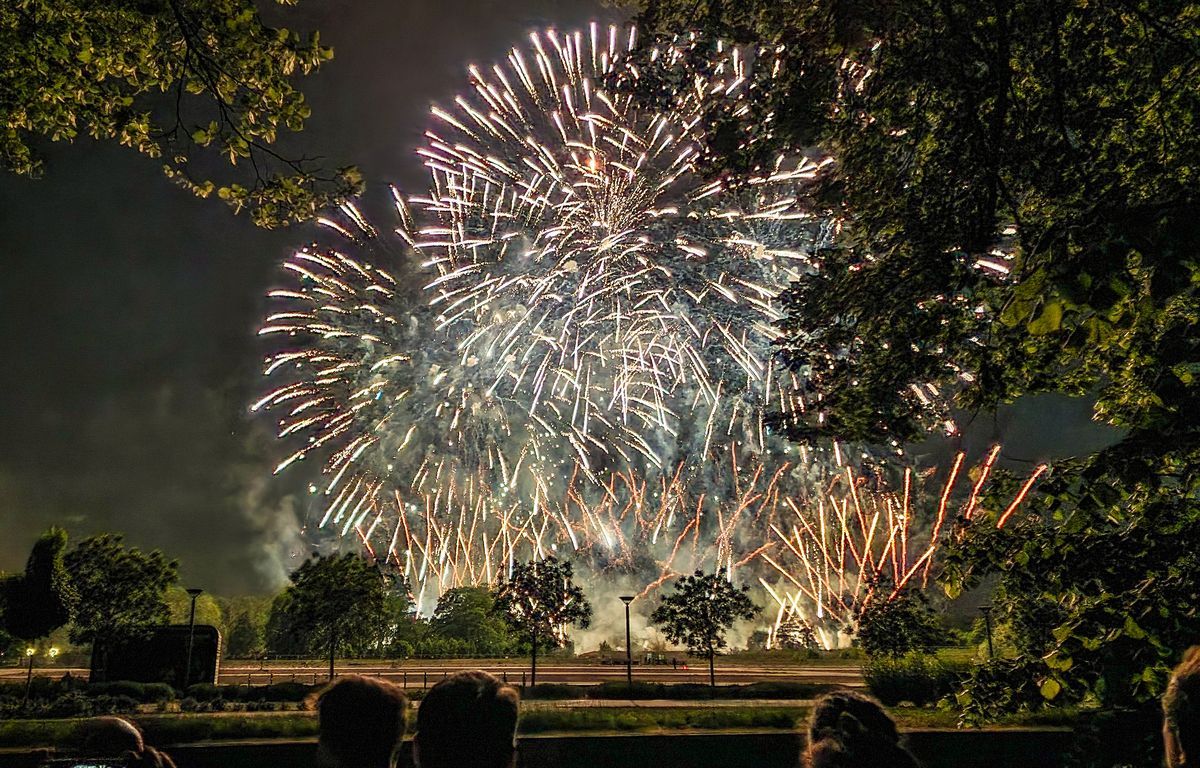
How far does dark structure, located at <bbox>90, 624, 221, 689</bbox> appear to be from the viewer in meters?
28.0

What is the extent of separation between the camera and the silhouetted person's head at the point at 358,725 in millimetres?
2490

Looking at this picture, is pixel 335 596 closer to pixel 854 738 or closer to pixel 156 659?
pixel 156 659

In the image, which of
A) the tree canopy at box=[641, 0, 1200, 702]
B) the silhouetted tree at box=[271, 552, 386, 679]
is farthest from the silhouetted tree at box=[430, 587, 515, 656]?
the tree canopy at box=[641, 0, 1200, 702]

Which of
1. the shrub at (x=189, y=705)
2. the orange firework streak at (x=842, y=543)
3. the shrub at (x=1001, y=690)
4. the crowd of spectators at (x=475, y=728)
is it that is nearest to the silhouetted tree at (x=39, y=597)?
the shrub at (x=189, y=705)

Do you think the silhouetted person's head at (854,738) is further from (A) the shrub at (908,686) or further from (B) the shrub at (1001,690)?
(A) the shrub at (908,686)

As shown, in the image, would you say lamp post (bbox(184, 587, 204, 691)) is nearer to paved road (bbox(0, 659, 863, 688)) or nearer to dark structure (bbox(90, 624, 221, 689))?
dark structure (bbox(90, 624, 221, 689))

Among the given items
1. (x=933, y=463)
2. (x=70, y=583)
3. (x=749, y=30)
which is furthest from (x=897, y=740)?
(x=933, y=463)

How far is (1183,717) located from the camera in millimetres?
2398

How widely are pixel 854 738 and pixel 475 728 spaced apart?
1544 millimetres

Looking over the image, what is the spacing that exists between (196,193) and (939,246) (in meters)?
7.60

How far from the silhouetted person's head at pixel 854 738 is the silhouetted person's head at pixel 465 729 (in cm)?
131

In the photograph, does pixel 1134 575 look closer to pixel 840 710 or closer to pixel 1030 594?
pixel 1030 594

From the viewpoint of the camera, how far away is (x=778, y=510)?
235 ft

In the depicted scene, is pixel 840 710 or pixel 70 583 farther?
pixel 70 583
